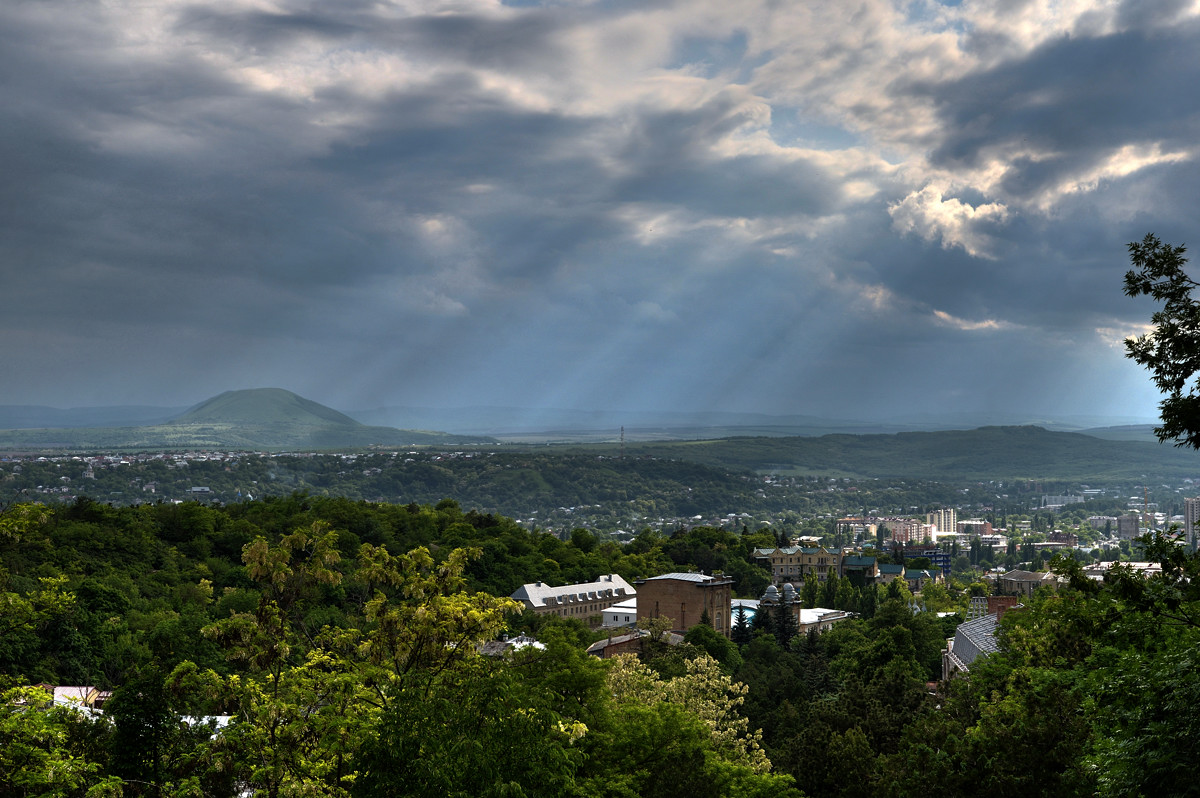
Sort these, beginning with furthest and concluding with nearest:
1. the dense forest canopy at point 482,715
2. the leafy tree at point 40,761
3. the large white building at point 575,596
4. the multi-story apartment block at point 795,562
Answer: the multi-story apartment block at point 795,562 < the large white building at point 575,596 < the leafy tree at point 40,761 < the dense forest canopy at point 482,715

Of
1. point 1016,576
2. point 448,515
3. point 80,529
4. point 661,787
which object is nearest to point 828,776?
point 661,787

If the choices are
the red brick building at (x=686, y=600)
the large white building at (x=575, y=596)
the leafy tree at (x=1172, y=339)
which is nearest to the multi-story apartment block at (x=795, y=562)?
the large white building at (x=575, y=596)

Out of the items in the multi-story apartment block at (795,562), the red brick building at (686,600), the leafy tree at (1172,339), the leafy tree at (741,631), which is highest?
the leafy tree at (1172,339)

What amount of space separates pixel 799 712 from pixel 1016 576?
111425 mm

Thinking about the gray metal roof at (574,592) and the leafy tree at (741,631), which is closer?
the leafy tree at (741,631)

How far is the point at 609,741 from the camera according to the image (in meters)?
26.2

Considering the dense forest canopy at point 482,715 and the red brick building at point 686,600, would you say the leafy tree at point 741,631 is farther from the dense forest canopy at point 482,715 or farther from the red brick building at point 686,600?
the dense forest canopy at point 482,715

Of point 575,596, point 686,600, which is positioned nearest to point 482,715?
point 686,600

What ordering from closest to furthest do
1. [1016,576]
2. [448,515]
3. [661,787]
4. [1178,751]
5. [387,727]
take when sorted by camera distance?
[1178,751] → [387,727] → [661,787] → [448,515] → [1016,576]

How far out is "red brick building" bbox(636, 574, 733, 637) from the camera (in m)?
88.1

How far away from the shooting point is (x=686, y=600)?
88.9 meters

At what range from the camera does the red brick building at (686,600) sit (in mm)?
88125

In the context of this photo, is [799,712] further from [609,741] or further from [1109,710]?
[1109,710]

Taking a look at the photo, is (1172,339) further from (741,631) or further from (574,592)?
(574,592)
